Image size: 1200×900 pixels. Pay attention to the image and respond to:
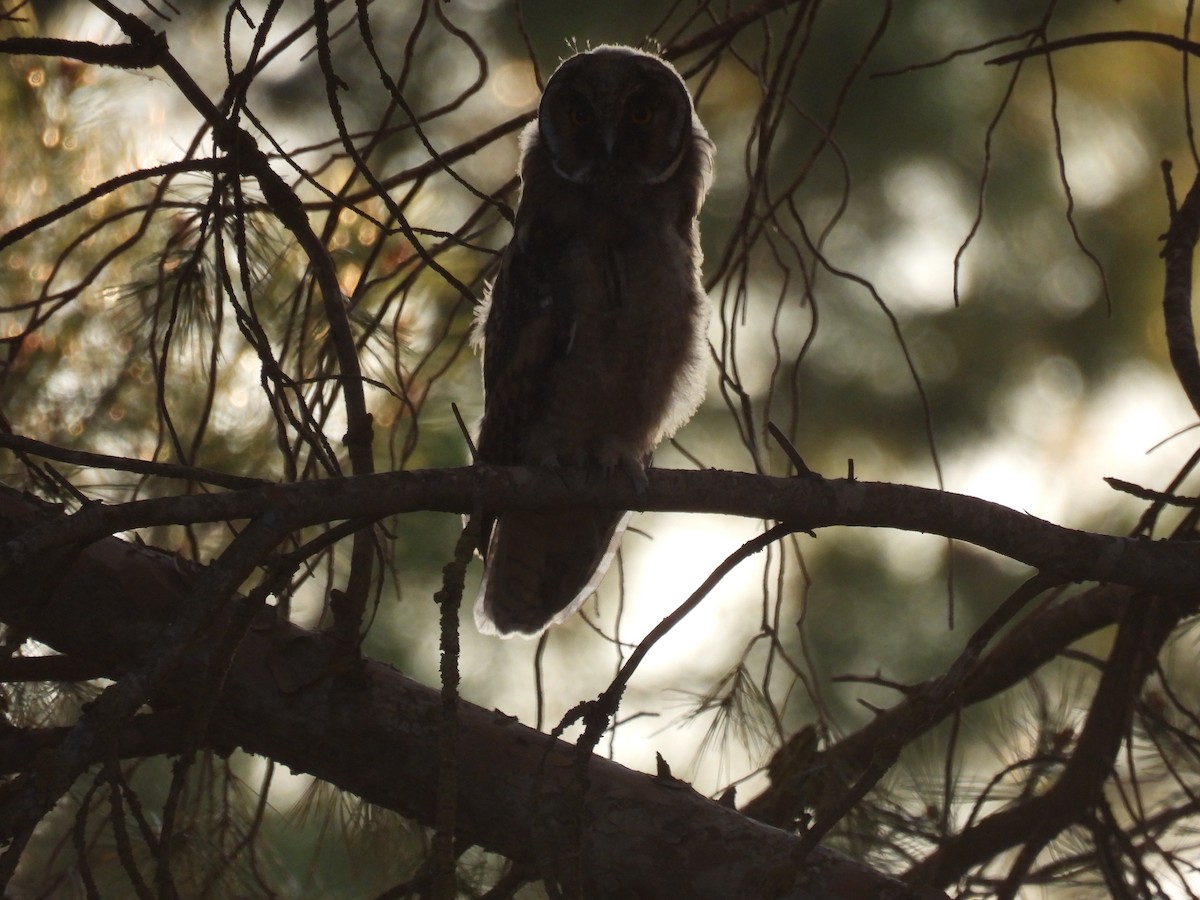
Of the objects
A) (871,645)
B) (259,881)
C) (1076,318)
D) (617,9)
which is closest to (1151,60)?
(1076,318)

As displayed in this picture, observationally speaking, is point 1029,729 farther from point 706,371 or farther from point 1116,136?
point 1116,136

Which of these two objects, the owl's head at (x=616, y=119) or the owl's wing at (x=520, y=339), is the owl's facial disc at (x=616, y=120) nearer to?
the owl's head at (x=616, y=119)

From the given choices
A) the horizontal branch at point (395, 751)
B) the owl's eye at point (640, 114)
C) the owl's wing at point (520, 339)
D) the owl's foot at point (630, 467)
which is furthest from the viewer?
the owl's eye at point (640, 114)

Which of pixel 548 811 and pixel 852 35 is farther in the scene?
pixel 852 35

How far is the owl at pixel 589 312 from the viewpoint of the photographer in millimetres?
2609

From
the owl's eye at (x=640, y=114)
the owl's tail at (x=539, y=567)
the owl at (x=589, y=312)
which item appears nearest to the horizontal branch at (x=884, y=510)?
the owl at (x=589, y=312)

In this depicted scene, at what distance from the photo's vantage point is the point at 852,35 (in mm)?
4918

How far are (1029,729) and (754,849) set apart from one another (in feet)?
4.11

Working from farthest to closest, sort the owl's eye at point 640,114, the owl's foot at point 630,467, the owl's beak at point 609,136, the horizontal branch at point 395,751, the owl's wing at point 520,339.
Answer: the owl's eye at point 640,114 → the owl's beak at point 609,136 → the owl's wing at point 520,339 → the owl's foot at point 630,467 → the horizontal branch at point 395,751

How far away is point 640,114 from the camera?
2.95 m

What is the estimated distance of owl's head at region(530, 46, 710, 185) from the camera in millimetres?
2859

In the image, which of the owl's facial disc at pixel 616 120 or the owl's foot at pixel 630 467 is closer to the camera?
the owl's foot at pixel 630 467

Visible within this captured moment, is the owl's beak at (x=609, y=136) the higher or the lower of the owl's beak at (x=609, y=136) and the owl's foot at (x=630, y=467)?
the higher

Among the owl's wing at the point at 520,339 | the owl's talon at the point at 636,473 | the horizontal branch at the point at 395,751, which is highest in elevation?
the owl's wing at the point at 520,339
